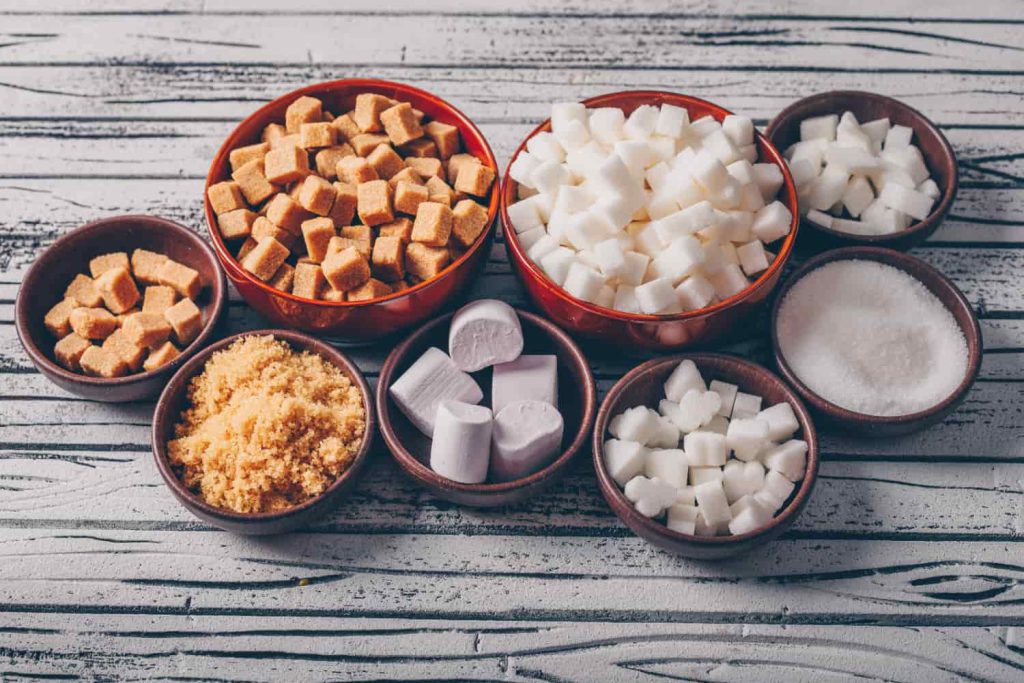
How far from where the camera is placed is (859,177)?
64.4 inches

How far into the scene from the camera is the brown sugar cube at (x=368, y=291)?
1437 mm

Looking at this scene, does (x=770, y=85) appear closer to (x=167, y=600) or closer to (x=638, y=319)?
(x=638, y=319)

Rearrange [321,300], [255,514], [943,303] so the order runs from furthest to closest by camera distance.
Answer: [943,303], [321,300], [255,514]

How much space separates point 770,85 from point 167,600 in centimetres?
145

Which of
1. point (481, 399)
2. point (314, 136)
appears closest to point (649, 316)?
point (481, 399)

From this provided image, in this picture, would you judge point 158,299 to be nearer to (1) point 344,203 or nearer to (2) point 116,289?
(2) point 116,289

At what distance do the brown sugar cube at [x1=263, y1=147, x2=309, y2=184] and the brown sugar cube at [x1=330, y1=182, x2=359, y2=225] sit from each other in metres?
0.07

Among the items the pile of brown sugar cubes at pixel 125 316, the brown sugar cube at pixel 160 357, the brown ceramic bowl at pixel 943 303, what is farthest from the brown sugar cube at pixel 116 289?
the brown ceramic bowl at pixel 943 303

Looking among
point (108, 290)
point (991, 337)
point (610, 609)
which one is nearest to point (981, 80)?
point (991, 337)

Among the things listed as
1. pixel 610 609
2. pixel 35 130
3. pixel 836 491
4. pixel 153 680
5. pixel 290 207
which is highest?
pixel 290 207

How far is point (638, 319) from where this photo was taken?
1402mm

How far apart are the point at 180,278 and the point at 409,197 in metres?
0.41

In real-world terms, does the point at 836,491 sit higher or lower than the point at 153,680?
higher

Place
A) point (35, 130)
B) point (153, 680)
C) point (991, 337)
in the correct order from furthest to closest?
1. point (35, 130)
2. point (991, 337)
3. point (153, 680)
